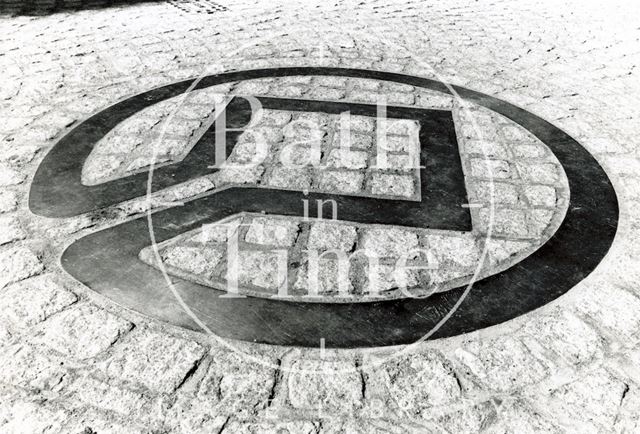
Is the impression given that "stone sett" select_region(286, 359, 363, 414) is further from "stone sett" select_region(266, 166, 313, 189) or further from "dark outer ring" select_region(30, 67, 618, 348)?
"stone sett" select_region(266, 166, 313, 189)

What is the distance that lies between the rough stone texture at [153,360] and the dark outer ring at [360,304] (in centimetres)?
14

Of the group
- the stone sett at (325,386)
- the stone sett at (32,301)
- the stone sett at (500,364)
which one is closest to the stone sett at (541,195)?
the stone sett at (500,364)

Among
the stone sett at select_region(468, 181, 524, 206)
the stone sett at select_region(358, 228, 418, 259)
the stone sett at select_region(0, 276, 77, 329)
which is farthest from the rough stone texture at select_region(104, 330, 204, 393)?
the stone sett at select_region(468, 181, 524, 206)

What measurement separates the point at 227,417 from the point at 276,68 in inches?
171

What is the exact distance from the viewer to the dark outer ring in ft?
9.02

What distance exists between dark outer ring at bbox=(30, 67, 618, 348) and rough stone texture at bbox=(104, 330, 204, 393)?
14cm

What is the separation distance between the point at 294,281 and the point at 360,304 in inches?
15.5

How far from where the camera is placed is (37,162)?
13.5ft

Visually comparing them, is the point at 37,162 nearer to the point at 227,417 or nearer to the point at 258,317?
the point at 258,317

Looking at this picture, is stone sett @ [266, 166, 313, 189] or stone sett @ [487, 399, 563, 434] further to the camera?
stone sett @ [266, 166, 313, 189]

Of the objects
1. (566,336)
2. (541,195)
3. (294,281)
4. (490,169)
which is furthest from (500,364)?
(490,169)

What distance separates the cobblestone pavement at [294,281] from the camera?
2.37 m

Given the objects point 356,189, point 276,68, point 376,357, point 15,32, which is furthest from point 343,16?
point 376,357

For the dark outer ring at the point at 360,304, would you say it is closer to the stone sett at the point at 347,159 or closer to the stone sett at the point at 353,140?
the stone sett at the point at 347,159
